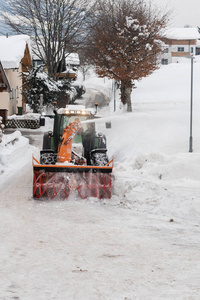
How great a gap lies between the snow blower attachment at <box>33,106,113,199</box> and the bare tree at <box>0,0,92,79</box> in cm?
2905

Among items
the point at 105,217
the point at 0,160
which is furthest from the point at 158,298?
the point at 0,160

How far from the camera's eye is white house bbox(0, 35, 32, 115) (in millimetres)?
32781

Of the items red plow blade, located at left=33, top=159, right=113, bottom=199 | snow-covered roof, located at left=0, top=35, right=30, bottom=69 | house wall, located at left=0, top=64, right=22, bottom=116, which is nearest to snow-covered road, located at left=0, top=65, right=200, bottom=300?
red plow blade, located at left=33, top=159, right=113, bottom=199

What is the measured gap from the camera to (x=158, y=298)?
5785 millimetres

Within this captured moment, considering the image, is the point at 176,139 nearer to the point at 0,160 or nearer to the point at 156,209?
the point at 0,160

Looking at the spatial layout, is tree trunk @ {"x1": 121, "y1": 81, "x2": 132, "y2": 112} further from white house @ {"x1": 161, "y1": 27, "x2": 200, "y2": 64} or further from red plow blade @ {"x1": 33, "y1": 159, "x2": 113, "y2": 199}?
white house @ {"x1": 161, "y1": 27, "x2": 200, "y2": 64}

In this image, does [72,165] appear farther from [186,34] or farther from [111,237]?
[186,34]

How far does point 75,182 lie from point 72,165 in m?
0.77

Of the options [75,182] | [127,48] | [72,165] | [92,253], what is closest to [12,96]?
[127,48]

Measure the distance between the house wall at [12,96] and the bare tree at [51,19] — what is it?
4.02 metres

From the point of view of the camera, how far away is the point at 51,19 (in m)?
39.8

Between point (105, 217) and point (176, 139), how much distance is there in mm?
10947

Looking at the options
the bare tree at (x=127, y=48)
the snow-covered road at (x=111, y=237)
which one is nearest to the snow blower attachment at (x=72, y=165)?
the snow-covered road at (x=111, y=237)

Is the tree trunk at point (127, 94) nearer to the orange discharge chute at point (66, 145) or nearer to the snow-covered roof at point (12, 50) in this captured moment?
the snow-covered roof at point (12, 50)
